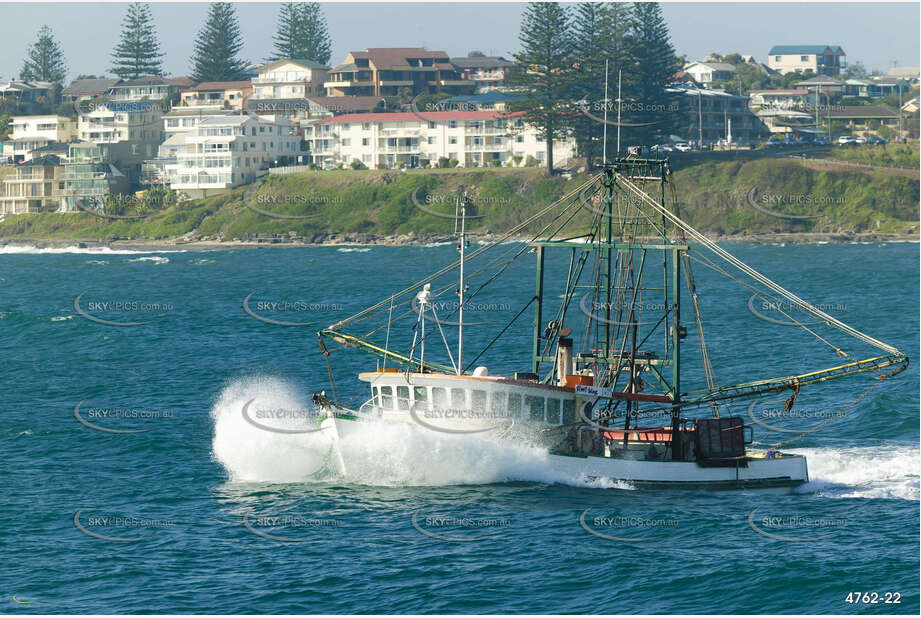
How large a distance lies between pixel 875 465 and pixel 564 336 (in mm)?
14816

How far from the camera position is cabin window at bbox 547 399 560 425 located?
5138 centimetres

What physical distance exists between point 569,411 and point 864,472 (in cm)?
1317

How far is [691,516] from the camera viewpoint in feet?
155

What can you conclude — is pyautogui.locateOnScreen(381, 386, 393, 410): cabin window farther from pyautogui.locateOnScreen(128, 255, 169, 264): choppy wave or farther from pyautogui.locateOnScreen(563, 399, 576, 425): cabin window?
pyautogui.locateOnScreen(128, 255, 169, 264): choppy wave

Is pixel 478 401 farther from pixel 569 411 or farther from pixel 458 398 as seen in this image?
pixel 569 411

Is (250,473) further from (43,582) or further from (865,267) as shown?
(865,267)

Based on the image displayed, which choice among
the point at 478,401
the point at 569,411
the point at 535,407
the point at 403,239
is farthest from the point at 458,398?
the point at 403,239

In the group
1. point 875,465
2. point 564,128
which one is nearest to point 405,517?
point 875,465

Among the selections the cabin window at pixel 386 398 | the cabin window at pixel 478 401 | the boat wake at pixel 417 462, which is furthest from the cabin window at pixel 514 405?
the cabin window at pixel 386 398

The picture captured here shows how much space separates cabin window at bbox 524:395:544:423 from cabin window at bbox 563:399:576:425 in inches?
38.0

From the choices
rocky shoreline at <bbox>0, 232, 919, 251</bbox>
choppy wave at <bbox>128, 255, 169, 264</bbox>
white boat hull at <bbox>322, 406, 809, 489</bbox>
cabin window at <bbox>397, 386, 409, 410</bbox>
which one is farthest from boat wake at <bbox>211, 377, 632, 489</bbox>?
rocky shoreline at <bbox>0, 232, 919, 251</bbox>

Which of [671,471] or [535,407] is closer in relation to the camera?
[671,471]

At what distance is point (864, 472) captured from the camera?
5400 cm

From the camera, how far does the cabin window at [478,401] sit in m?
50.8
